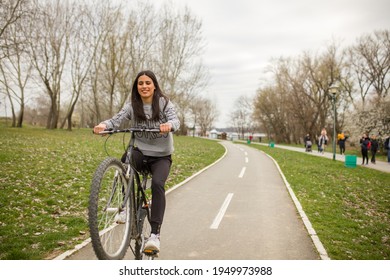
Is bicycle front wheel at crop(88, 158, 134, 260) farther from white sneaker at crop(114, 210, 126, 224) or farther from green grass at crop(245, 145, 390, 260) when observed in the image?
green grass at crop(245, 145, 390, 260)

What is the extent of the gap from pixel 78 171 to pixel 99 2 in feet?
74.9

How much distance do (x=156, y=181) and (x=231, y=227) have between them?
238 centimetres

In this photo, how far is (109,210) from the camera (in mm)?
2760

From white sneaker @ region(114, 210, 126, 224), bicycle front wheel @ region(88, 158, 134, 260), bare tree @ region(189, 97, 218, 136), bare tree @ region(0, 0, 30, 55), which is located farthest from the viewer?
bare tree @ region(189, 97, 218, 136)

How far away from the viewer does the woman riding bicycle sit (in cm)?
318

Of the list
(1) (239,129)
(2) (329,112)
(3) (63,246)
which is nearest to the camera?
(3) (63,246)

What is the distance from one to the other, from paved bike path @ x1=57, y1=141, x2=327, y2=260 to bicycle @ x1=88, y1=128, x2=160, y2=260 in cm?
82

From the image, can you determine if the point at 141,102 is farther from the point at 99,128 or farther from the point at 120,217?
the point at 120,217

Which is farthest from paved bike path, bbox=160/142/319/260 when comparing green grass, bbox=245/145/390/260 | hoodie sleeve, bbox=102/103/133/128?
hoodie sleeve, bbox=102/103/133/128

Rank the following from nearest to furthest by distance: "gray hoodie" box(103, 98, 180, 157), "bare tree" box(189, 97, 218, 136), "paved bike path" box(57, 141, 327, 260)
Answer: "gray hoodie" box(103, 98, 180, 157) < "paved bike path" box(57, 141, 327, 260) < "bare tree" box(189, 97, 218, 136)

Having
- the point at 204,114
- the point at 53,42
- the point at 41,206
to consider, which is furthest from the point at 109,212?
the point at 204,114

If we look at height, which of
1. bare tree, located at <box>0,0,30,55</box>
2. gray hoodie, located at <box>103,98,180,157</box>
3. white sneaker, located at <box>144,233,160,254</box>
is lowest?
white sneaker, located at <box>144,233,160,254</box>
